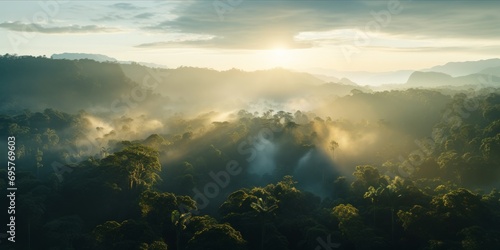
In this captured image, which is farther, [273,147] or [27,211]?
[273,147]

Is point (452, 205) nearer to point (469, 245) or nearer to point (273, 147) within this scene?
point (469, 245)

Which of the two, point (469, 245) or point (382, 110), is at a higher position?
point (382, 110)

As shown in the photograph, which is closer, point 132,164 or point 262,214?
point 262,214

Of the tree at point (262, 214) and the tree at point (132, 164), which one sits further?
the tree at point (132, 164)

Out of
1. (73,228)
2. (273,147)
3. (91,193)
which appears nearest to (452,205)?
(73,228)

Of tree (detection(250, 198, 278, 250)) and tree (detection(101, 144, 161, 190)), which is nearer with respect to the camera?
tree (detection(250, 198, 278, 250))

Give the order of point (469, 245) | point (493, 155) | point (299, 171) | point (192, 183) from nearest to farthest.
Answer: point (469, 245) → point (493, 155) → point (192, 183) → point (299, 171)

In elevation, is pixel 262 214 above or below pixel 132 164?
below

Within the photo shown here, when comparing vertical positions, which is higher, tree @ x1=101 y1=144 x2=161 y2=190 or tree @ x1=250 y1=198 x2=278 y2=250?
tree @ x1=101 y1=144 x2=161 y2=190

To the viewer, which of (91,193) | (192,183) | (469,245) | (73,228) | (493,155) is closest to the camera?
(469,245)

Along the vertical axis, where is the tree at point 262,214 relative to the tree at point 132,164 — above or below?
below
